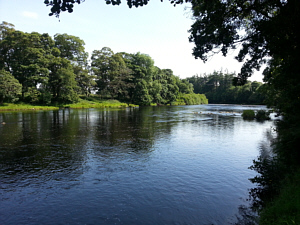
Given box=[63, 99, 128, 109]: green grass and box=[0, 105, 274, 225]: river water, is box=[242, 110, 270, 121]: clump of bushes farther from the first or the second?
box=[63, 99, 128, 109]: green grass

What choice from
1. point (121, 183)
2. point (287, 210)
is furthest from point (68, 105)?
point (287, 210)

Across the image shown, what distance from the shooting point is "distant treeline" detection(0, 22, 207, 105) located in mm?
65312

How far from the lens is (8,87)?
56.6 metres

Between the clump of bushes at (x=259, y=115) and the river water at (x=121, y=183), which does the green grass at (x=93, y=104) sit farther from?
the river water at (x=121, y=183)

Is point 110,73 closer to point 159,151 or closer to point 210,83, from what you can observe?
point 159,151

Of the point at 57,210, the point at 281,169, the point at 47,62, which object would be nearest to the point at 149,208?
the point at 57,210

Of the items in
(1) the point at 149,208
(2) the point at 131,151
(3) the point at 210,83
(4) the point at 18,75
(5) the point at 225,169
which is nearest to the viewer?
(1) the point at 149,208

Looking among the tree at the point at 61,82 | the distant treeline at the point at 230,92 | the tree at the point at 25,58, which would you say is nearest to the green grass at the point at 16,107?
the tree at the point at 25,58

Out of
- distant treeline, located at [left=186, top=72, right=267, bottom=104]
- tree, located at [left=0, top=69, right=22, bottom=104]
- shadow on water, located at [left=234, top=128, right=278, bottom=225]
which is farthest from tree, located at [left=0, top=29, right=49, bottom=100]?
distant treeline, located at [left=186, top=72, right=267, bottom=104]

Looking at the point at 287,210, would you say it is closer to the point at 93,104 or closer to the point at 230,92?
the point at 93,104

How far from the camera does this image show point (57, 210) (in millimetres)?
7688

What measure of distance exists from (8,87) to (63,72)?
17.4 metres

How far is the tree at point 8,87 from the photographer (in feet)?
182

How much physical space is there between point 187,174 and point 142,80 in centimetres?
9037
